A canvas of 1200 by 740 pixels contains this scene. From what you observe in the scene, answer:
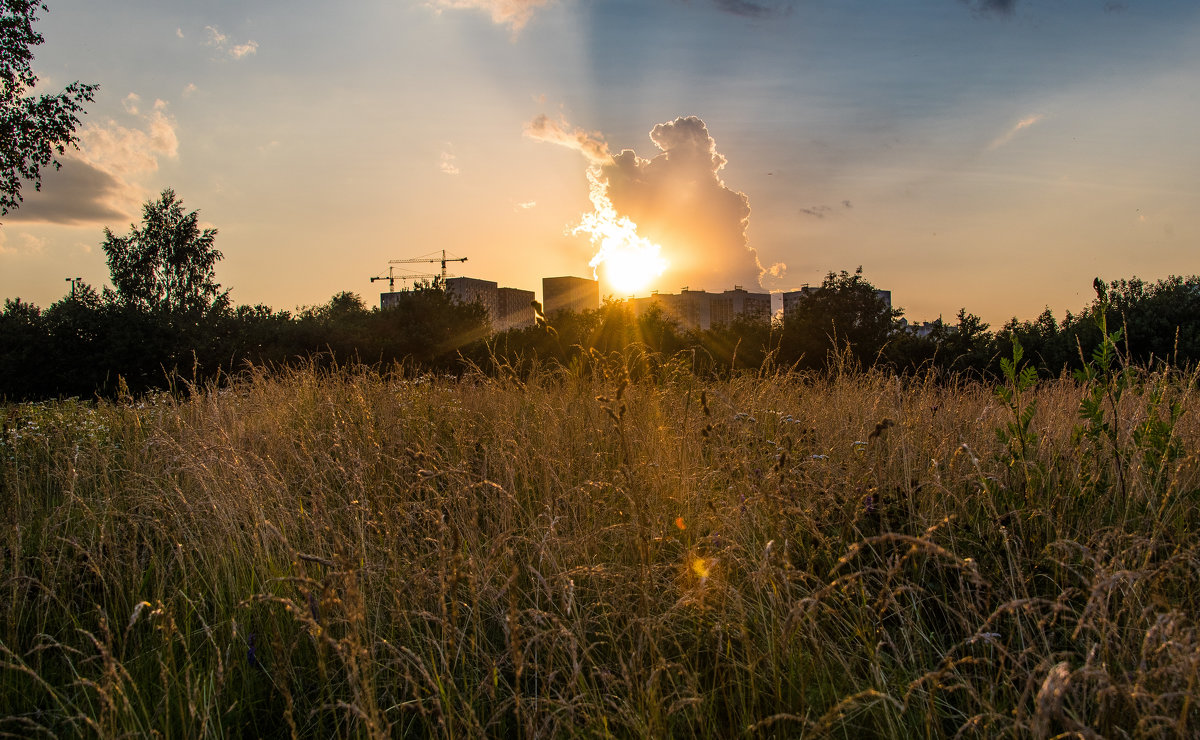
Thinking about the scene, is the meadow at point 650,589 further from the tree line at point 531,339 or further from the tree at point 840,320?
the tree at point 840,320

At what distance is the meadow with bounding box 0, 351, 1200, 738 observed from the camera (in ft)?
5.72

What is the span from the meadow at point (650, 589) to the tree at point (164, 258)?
124ft

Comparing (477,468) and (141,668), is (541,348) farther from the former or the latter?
(141,668)

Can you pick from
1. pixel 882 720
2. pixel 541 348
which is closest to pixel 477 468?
pixel 882 720

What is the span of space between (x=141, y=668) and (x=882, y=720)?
2.46m

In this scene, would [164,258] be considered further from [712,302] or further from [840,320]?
[712,302]

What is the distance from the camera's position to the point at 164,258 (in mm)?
36938

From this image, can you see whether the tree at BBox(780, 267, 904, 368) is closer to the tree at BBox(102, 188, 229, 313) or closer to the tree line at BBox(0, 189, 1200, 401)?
the tree line at BBox(0, 189, 1200, 401)

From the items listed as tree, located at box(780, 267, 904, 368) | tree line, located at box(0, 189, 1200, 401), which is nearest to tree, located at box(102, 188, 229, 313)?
tree line, located at box(0, 189, 1200, 401)

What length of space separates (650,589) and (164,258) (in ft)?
139

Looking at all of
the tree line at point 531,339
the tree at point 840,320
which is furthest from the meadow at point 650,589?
the tree at point 840,320

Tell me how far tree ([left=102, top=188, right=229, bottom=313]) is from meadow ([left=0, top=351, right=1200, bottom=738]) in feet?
124

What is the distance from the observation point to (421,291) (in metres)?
26.8

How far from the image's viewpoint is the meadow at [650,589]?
5.72 feet
